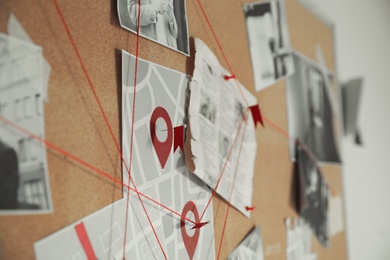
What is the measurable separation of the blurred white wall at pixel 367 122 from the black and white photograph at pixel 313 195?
198 mm

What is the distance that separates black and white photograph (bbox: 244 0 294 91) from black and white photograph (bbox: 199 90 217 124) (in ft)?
0.60

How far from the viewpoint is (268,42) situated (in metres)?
0.87

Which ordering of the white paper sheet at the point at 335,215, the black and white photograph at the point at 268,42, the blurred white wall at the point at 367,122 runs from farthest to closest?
the blurred white wall at the point at 367,122 → the white paper sheet at the point at 335,215 → the black and white photograph at the point at 268,42

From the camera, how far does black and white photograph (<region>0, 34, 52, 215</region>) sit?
379mm

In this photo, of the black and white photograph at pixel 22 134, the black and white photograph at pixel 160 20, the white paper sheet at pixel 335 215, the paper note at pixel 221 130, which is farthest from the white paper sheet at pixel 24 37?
the white paper sheet at pixel 335 215

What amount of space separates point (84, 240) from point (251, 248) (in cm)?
38

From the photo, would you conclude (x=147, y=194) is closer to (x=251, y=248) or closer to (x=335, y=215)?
(x=251, y=248)

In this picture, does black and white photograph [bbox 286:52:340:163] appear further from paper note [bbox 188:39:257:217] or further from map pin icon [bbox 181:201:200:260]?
map pin icon [bbox 181:201:200:260]

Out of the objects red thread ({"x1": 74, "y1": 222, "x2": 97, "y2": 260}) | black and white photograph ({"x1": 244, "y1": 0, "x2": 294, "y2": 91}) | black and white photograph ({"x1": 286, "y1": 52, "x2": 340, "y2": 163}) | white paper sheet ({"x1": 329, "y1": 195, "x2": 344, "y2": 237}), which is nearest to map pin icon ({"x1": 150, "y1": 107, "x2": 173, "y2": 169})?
red thread ({"x1": 74, "y1": 222, "x2": 97, "y2": 260})

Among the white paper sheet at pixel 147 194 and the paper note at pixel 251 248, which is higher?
the white paper sheet at pixel 147 194

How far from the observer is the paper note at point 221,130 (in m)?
0.61

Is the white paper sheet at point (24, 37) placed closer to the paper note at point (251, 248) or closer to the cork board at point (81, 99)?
the cork board at point (81, 99)

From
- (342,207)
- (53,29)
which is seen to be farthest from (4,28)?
(342,207)

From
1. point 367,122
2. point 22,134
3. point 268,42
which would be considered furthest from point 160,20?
point 367,122
